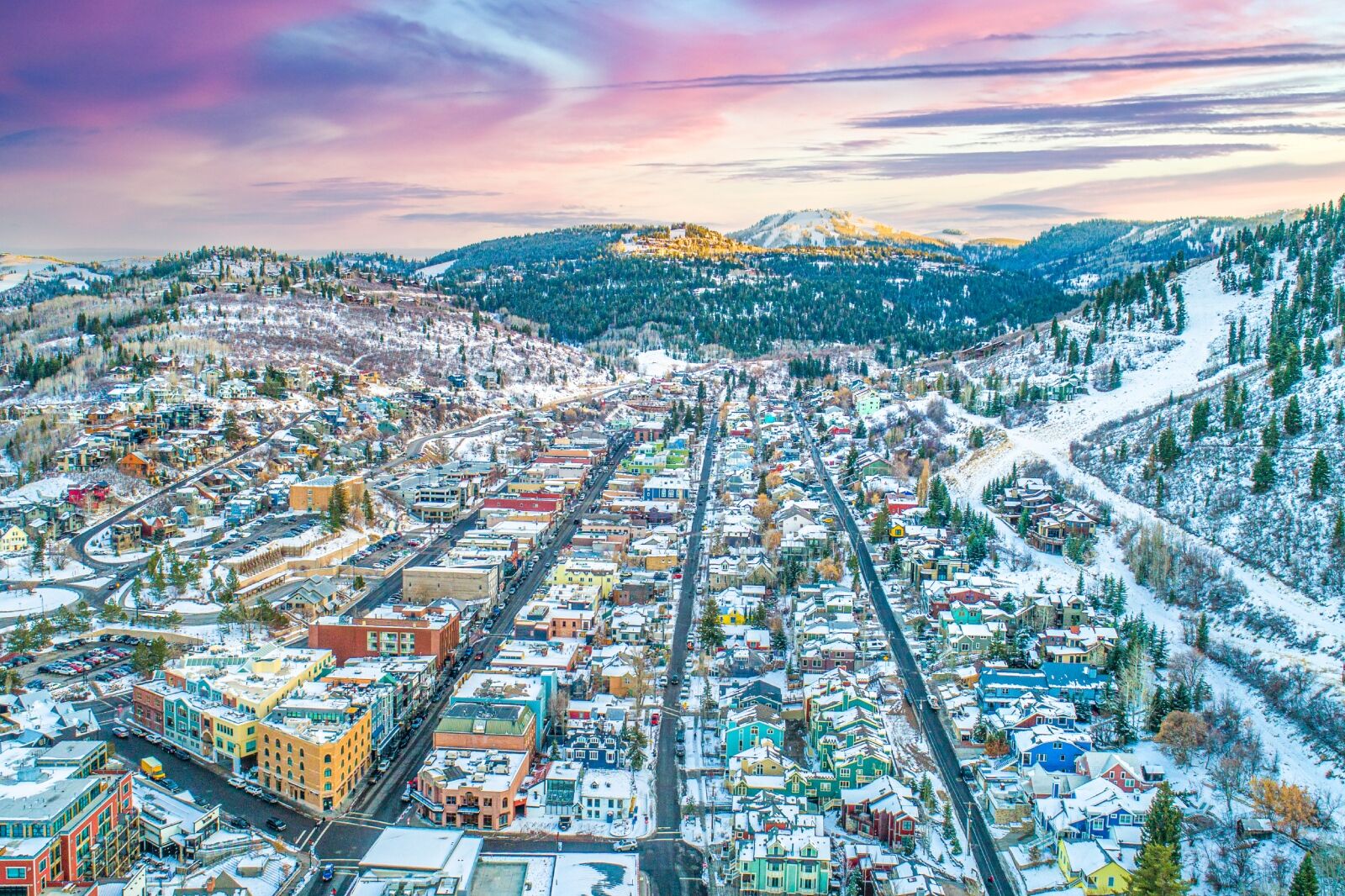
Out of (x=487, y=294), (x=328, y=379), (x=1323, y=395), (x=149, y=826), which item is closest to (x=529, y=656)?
(x=149, y=826)

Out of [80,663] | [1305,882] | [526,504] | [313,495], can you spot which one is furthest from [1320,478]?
[313,495]

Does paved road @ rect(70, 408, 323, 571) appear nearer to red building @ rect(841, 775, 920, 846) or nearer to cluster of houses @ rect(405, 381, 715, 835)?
cluster of houses @ rect(405, 381, 715, 835)

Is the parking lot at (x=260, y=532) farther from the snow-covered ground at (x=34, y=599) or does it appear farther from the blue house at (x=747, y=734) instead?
the blue house at (x=747, y=734)

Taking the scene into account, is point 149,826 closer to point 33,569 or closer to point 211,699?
point 211,699

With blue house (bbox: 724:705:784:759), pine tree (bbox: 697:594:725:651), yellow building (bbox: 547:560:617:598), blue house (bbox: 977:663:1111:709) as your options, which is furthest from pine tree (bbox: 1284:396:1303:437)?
blue house (bbox: 724:705:784:759)

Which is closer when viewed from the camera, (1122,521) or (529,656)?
(529,656)

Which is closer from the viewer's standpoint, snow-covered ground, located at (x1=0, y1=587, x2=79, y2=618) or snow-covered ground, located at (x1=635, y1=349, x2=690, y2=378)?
snow-covered ground, located at (x1=0, y1=587, x2=79, y2=618)
